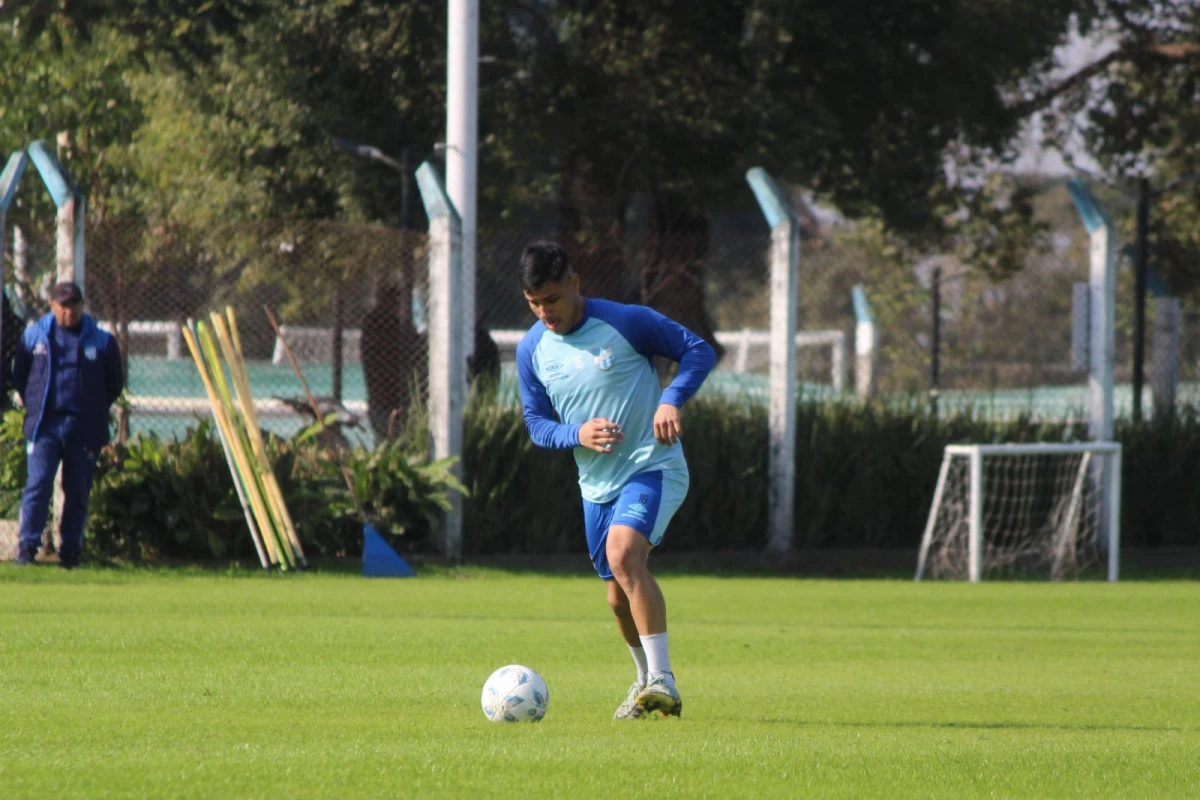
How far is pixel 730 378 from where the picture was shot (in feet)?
52.6

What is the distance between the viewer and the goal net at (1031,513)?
14789mm

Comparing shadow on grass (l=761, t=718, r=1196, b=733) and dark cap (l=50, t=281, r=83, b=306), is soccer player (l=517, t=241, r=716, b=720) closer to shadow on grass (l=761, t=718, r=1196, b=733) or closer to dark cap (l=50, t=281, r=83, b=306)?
shadow on grass (l=761, t=718, r=1196, b=733)

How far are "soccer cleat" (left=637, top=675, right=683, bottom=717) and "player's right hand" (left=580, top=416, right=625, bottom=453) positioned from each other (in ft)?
3.03

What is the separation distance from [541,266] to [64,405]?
7070 mm

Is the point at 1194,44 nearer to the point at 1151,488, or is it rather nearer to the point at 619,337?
the point at 1151,488

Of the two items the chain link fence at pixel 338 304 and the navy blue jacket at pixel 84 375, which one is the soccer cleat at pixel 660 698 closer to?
the navy blue jacket at pixel 84 375

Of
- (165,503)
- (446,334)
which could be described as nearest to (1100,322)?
(446,334)

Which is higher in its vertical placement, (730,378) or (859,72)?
(859,72)

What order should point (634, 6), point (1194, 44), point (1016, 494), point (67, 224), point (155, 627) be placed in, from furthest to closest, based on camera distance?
point (1194, 44) < point (634, 6) < point (1016, 494) < point (67, 224) < point (155, 627)

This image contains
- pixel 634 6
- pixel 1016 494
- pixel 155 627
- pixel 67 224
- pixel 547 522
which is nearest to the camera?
pixel 155 627

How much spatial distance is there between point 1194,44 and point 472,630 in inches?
673

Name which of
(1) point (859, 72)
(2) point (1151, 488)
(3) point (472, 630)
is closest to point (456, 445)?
(3) point (472, 630)

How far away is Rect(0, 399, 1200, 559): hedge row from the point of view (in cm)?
1334

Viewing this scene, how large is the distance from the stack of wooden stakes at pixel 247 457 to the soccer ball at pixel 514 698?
6990 mm
